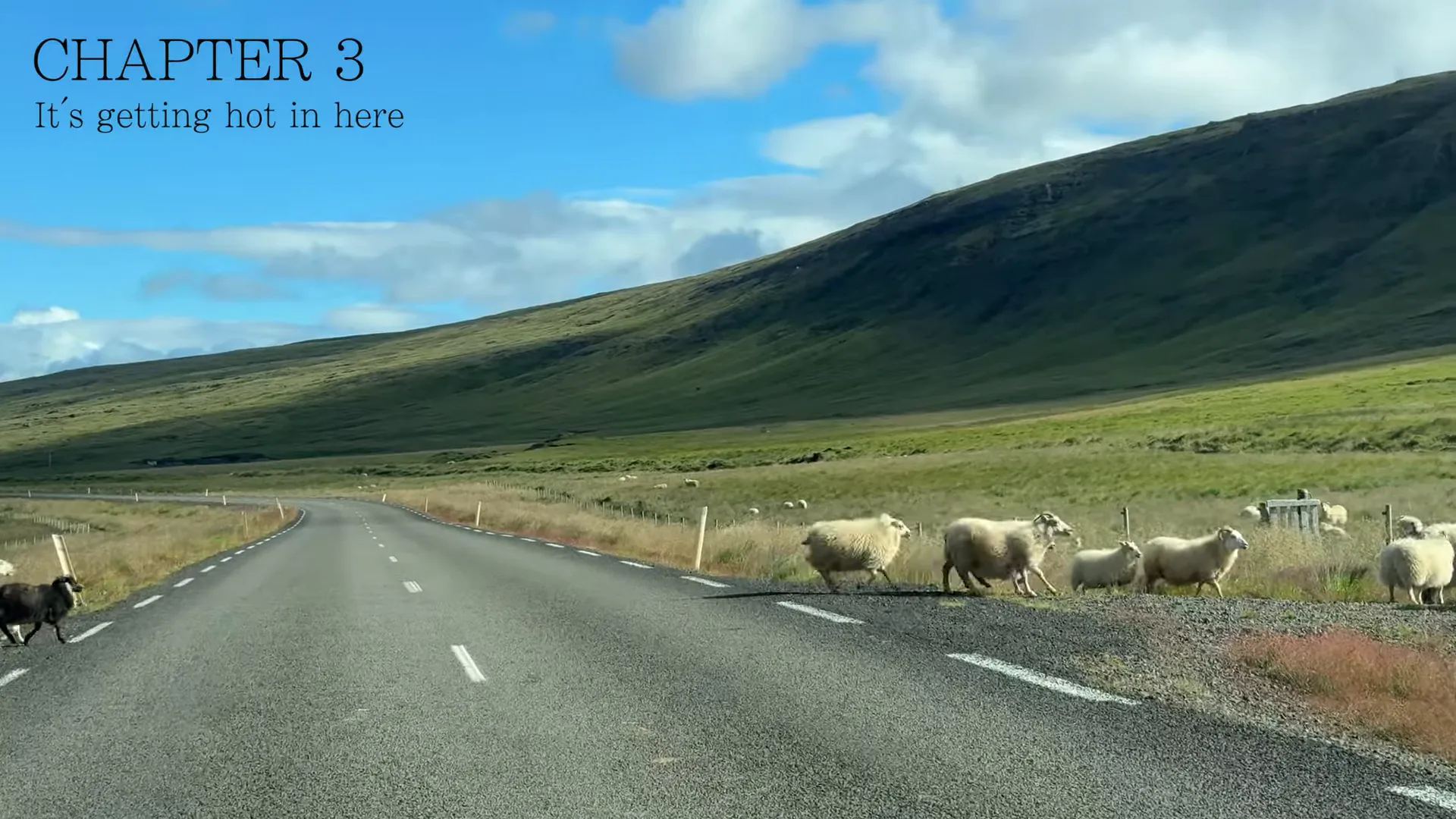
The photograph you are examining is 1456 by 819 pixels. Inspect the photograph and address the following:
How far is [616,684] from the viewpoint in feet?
33.1

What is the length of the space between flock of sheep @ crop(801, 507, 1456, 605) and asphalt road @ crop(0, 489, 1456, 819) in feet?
8.80

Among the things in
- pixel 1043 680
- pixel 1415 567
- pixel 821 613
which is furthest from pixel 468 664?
pixel 1415 567

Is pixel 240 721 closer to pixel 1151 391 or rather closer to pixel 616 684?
pixel 616 684

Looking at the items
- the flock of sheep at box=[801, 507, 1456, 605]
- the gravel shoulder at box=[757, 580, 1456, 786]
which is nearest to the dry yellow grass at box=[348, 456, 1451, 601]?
the flock of sheep at box=[801, 507, 1456, 605]

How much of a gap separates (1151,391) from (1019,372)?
1632 inches

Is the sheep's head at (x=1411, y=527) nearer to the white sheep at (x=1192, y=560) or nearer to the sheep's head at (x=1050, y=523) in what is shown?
the white sheep at (x=1192, y=560)

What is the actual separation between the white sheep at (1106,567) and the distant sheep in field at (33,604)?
1393 centimetres

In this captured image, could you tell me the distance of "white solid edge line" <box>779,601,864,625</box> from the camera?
1331 cm

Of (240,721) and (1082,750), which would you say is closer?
(1082,750)

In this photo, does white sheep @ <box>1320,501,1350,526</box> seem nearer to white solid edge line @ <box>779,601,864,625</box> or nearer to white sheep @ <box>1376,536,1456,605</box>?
white sheep @ <box>1376,536,1456,605</box>

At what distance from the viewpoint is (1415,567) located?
15.4m

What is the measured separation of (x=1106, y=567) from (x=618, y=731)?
12390mm

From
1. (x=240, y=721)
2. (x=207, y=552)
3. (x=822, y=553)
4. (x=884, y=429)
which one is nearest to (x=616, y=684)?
(x=240, y=721)

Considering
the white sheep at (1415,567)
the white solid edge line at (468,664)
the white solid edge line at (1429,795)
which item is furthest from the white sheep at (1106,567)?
the white solid edge line at (1429,795)
